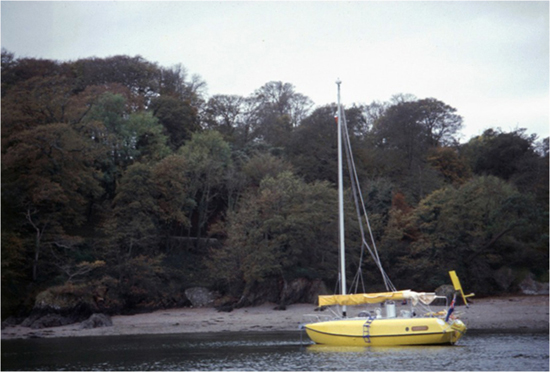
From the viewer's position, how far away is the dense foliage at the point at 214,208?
4766 centimetres

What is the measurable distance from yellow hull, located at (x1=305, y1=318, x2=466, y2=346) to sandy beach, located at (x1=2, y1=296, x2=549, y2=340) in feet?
27.2

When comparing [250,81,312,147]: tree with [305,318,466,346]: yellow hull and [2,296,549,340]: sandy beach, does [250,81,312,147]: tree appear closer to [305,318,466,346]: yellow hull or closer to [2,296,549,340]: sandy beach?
[2,296,549,340]: sandy beach

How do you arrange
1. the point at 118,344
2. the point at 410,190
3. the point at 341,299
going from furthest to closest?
1. the point at 410,190
2. the point at 118,344
3. the point at 341,299

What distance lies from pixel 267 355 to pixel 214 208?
33173 mm

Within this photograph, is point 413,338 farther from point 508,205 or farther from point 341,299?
point 508,205

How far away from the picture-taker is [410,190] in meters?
61.3

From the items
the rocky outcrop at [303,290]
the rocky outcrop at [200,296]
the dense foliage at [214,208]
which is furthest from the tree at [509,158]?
the rocky outcrop at [200,296]

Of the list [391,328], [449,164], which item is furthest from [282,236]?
[449,164]

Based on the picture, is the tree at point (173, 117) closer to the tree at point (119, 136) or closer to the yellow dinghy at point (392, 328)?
the tree at point (119, 136)

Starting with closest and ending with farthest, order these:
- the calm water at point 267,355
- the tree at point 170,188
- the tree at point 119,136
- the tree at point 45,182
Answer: the calm water at point 267,355 < the tree at point 45,182 < the tree at point 170,188 < the tree at point 119,136

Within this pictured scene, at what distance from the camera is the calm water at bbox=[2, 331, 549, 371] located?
25359 millimetres

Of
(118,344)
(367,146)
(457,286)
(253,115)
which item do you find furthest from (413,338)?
(253,115)

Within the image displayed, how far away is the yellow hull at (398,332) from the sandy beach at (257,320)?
829 cm

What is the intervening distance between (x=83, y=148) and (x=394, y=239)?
2715cm
